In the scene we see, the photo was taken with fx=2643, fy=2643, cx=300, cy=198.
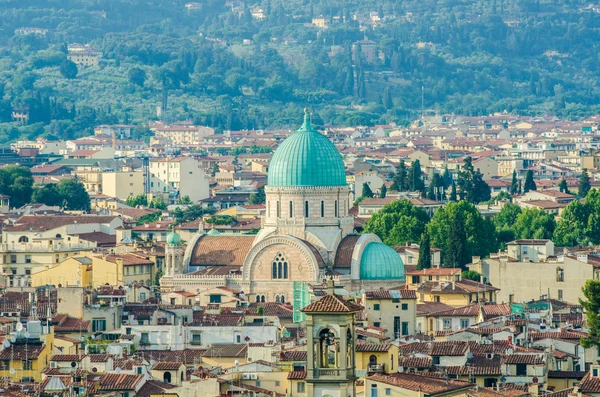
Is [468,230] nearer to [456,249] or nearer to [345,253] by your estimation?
[456,249]

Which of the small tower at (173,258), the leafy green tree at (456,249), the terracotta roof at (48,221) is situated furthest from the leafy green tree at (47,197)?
the small tower at (173,258)

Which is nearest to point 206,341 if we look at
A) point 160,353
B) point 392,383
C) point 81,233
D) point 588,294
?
point 160,353

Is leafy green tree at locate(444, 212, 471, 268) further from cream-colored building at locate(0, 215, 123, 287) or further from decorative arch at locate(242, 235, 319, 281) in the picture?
cream-colored building at locate(0, 215, 123, 287)

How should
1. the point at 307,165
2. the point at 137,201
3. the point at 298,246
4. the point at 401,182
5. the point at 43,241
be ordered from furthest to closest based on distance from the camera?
the point at 137,201 → the point at 401,182 → the point at 43,241 → the point at 307,165 → the point at 298,246

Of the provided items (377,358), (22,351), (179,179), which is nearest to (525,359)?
(377,358)

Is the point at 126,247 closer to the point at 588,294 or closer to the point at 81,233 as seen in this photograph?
the point at 81,233
